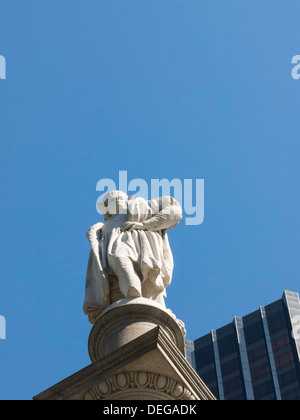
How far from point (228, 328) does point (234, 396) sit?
12.9 metres

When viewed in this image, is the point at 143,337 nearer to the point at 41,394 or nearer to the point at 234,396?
the point at 41,394

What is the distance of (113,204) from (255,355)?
93.2m

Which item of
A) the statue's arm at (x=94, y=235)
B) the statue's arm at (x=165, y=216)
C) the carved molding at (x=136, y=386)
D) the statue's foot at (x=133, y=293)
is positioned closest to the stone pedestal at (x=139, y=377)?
the carved molding at (x=136, y=386)

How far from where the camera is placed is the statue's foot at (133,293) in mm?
13727

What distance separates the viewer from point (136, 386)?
11.6 meters

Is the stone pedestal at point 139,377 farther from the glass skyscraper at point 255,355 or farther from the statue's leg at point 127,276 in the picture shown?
the glass skyscraper at point 255,355

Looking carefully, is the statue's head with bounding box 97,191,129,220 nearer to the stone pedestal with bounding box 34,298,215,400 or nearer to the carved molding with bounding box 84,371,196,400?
the stone pedestal with bounding box 34,298,215,400

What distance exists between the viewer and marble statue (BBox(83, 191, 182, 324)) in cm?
1427

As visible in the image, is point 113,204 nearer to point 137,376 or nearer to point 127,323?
point 127,323

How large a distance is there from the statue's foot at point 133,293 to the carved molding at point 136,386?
2.26 m

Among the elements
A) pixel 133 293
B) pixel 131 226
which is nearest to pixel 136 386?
pixel 133 293
